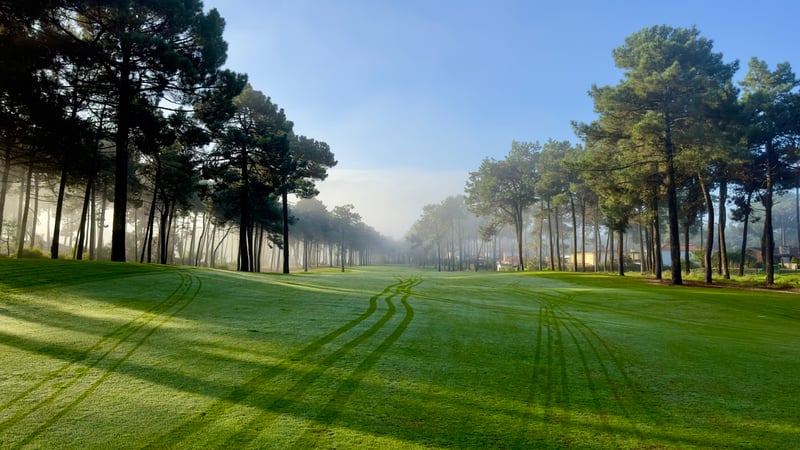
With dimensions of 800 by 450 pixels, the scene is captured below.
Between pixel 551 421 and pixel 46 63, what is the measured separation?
2695 cm

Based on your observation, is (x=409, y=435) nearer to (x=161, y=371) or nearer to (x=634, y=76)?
(x=161, y=371)

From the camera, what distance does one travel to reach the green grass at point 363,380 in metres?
4.37

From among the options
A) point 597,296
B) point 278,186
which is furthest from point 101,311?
point 278,186

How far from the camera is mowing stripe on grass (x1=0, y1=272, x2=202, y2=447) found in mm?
4414

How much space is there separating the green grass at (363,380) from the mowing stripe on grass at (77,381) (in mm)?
26

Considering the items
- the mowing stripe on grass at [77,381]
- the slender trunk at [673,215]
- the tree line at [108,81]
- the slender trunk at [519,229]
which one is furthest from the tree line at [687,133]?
the mowing stripe on grass at [77,381]

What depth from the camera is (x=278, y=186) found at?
115 feet

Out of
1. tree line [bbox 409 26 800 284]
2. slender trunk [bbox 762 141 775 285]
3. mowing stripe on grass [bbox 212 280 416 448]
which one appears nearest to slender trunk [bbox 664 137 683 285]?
tree line [bbox 409 26 800 284]

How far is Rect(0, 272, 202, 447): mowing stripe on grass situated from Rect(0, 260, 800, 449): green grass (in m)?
0.03

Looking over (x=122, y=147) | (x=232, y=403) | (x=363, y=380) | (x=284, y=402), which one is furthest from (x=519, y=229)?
(x=232, y=403)

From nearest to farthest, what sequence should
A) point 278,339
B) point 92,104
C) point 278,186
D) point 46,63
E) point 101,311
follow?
point 278,339, point 101,311, point 46,63, point 92,104, point 278,186

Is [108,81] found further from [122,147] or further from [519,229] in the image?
[519,229]

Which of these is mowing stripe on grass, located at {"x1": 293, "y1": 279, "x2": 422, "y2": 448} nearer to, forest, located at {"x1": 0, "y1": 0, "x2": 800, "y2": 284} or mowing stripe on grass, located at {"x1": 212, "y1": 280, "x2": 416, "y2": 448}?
mowing stripe on grass, located at {"x1": 212, "y1": 280, "x2": 416, "y2": 448}

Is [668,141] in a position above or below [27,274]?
above
